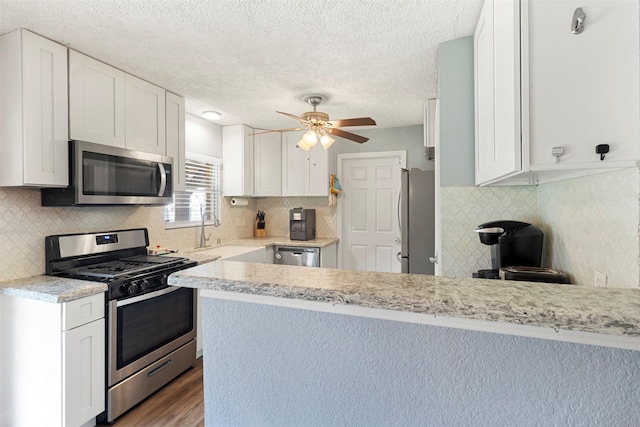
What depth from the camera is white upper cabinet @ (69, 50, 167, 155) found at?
202 centimetres

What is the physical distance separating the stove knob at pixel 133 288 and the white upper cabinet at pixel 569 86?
2.20 metres

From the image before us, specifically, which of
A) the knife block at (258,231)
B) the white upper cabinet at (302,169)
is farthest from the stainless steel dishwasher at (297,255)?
the white upper cabinet at (302,169)

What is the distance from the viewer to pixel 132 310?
2.07m

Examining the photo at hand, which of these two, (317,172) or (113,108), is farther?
(317,172)

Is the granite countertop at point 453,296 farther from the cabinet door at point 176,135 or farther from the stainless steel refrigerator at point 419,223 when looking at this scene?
the stainless steel refrigerator at point 419,223

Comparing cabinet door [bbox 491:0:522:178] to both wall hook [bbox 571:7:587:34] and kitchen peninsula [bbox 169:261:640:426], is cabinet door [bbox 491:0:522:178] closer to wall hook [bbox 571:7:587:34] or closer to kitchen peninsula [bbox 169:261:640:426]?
wall hook [bbox 571:7:587:34]

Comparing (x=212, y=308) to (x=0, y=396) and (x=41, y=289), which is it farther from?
(x=0, y=396)

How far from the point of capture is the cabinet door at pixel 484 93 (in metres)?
1.39

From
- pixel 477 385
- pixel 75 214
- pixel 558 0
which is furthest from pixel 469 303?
pixel 75 214

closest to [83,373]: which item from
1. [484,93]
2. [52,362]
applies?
[52,362]

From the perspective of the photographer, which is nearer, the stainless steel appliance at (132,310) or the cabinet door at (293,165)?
the stainless steel appliance at (132,310)

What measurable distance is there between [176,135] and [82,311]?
1.63 meters

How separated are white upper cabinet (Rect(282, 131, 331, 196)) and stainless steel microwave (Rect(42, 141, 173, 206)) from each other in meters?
1.80

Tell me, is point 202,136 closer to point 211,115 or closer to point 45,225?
point 211,115
